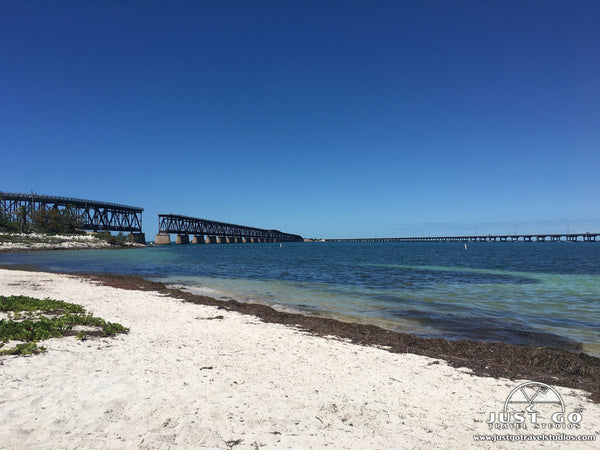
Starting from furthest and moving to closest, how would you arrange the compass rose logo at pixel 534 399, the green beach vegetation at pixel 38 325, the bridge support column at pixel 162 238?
the bridge support column at pixel 162 238 < the green beach vegetation at pixel 38 325 < the compass rose logo at pixel 534 399

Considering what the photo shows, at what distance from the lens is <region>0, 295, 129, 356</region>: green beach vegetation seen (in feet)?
23.9

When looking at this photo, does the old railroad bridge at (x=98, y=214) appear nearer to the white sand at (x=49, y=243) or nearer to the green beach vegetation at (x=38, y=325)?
the white sand at (x=49, y=243)

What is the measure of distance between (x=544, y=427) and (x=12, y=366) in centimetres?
935

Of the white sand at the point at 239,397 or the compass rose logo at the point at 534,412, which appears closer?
the white sand at the point at 239,397

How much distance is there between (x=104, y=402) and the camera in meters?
5.15

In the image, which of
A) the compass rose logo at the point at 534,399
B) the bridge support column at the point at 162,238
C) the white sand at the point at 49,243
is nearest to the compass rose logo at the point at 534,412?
the compass rose logo at the point at 534,399

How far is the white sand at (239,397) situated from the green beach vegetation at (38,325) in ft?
1.15

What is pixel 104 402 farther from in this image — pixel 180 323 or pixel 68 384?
pixel 180 323

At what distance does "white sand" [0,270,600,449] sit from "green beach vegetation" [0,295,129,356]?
35 centimetres

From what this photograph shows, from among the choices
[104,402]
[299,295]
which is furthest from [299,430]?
[299,295]

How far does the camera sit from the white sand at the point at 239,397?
14.5 feet

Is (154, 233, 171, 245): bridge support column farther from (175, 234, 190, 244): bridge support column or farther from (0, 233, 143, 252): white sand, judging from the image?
(0, 233, 143, 252): white sand

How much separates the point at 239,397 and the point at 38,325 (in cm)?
640

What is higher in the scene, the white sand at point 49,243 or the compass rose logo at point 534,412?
the white sand at point 49,243
